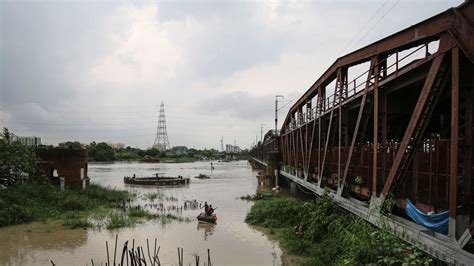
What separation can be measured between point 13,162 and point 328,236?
74.9 ft

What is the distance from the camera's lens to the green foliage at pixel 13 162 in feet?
87.1

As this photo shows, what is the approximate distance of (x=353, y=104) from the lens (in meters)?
17.3

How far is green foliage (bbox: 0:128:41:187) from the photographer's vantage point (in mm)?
26562

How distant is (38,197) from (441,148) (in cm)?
2595

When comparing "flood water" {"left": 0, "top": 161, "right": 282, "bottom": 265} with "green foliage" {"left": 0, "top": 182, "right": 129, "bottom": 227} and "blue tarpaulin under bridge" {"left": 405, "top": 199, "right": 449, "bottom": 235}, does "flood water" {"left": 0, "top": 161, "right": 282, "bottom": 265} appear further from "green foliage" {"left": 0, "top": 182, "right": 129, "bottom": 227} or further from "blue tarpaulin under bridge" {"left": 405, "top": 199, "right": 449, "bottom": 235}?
"blue tarpaulin under bridge" {"left": 405, "top": 199, "right": 449, "bottom": 235}

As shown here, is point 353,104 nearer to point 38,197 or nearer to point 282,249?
point 282,249

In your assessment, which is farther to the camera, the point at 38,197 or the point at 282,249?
the point at 38,197

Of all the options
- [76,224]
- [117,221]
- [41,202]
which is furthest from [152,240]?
[41,202]

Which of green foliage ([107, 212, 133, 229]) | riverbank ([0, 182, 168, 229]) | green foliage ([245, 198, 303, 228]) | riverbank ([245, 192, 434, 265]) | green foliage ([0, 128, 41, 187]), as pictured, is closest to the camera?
riverbank ([245, 192, 434, 265])

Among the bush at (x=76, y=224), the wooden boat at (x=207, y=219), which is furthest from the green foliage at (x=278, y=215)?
the bush at (x=76, y=224)

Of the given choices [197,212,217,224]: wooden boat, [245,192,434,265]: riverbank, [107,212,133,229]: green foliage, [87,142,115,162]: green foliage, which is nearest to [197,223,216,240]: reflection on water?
[197,212,217,224]: wooden boat

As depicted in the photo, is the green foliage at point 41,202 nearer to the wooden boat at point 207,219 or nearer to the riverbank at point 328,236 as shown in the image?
the wooden boat at point 207,219

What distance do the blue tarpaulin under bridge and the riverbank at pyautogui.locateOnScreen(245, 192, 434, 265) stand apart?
2.31 ft

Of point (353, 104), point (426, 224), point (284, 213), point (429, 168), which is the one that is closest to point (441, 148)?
point (429, 168)
